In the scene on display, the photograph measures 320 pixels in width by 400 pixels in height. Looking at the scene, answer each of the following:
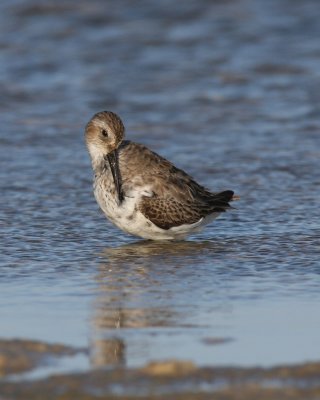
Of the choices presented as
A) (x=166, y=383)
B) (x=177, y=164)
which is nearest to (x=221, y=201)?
(x=177, y=164)

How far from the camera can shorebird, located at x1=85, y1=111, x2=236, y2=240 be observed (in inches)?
348

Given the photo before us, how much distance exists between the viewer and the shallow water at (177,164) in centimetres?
656

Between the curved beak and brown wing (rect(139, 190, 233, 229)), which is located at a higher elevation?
the curved beak

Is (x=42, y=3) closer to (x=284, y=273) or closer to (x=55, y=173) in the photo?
(x=55, y=173)

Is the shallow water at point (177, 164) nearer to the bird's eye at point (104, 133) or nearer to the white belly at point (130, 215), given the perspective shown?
the white belly at point (130, 215)

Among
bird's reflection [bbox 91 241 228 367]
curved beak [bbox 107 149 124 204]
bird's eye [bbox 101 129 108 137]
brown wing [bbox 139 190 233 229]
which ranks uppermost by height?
bird's eye [bbox 101 129 108 137]

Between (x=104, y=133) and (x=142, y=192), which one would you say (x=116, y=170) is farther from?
(x=104, y=133)

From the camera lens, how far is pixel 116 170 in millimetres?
8938

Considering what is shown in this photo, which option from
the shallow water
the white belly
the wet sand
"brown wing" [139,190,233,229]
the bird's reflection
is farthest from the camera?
"brown wing" [139,190,233,229]

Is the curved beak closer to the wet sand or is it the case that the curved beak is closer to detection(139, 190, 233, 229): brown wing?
detection(139, 190, 233, 229): brown wing

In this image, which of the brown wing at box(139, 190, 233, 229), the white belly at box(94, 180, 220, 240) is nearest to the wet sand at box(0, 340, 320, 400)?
the white belly at box(94, 180, 220, 240)

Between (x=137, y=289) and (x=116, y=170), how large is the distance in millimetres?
1650

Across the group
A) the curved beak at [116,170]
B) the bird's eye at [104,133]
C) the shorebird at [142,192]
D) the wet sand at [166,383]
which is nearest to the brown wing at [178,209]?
the shorebird at [142,192]

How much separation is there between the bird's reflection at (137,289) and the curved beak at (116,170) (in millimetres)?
456
